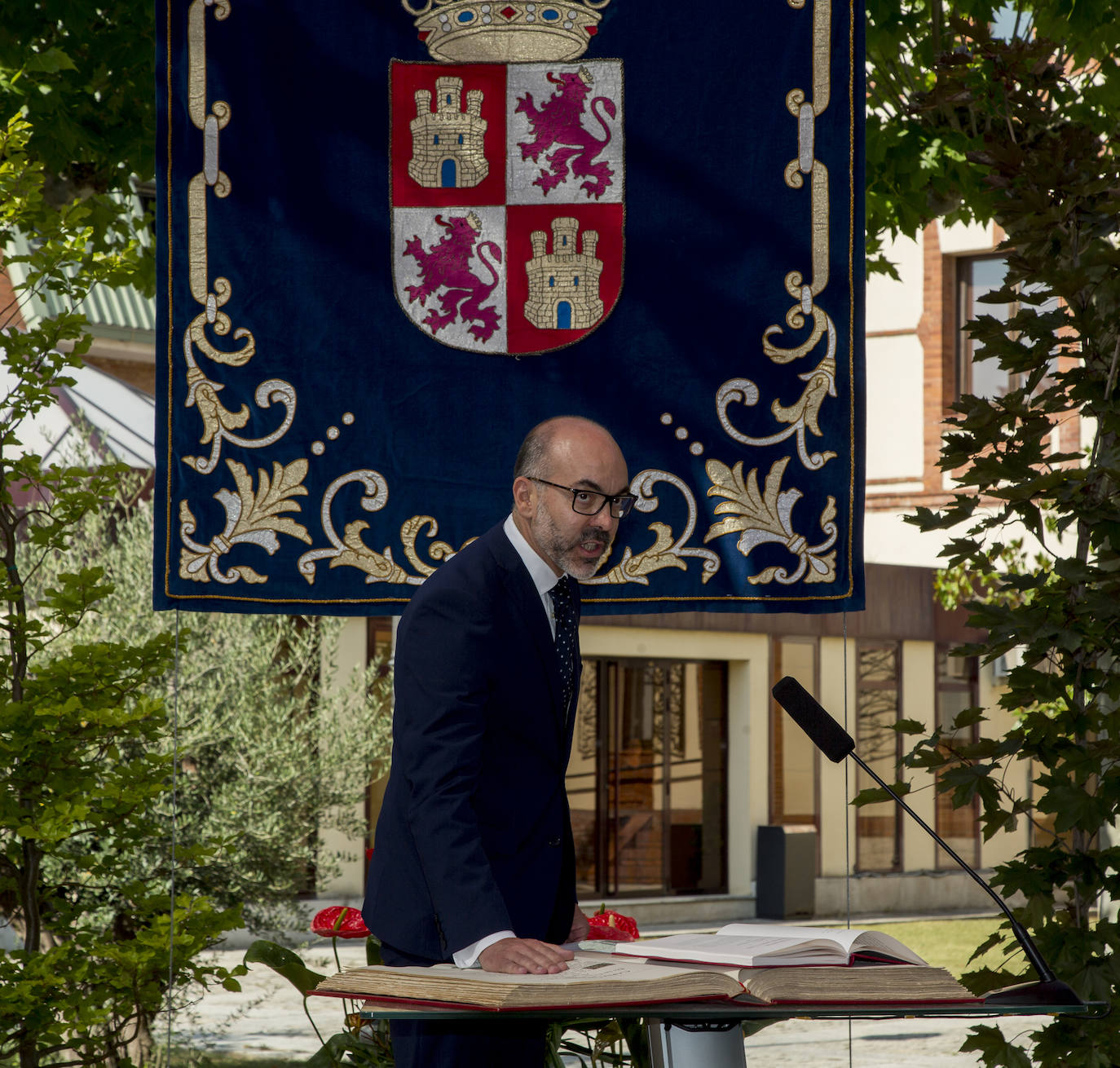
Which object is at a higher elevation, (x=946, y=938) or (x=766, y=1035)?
(x=766, y=1035)

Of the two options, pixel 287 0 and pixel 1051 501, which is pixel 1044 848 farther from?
pixel 287 0

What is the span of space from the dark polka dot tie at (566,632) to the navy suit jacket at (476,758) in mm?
56

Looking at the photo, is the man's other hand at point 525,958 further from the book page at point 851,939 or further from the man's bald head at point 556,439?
the man's bald head at point 556,439

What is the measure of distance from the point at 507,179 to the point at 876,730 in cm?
1733

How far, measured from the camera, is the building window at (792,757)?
19.5 metres

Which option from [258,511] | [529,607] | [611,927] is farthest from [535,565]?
[258,511]

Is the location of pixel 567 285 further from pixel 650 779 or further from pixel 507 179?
pixel 650 779

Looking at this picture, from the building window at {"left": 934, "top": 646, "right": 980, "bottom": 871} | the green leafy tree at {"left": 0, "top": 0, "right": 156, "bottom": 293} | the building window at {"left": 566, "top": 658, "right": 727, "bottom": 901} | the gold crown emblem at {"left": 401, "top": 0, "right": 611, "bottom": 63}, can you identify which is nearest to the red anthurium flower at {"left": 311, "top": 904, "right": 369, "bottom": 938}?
the green leafy tree at {"left": 0, "top": 0, "right": 156, "bottom": 293}

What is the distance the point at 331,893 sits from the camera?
15102mm

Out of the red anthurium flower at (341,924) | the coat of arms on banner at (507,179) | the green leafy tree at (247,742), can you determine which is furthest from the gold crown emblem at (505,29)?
the green leafy tree at (247,742)

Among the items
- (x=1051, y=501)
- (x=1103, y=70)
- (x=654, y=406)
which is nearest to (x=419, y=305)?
(x=654, y=406)

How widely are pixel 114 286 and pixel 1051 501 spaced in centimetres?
313

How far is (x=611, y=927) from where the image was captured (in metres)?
3.84

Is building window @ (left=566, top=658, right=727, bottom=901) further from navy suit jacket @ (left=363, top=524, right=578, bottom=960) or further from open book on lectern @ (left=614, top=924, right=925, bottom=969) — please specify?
open book on lectern @ (left=614, top=924, right=925, bottom=969)
